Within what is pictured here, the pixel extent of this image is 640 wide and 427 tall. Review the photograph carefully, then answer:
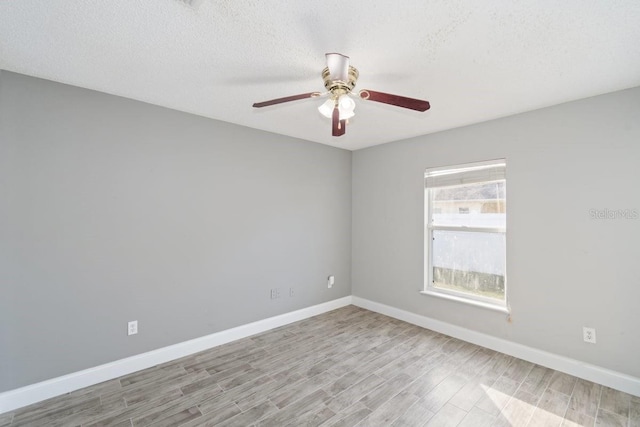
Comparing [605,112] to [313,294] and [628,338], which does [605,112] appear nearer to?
[628,338]

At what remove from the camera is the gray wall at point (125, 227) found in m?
2.11

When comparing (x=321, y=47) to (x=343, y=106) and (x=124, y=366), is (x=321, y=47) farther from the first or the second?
(x=124, y=366)

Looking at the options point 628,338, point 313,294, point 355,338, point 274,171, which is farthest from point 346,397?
point 274,171

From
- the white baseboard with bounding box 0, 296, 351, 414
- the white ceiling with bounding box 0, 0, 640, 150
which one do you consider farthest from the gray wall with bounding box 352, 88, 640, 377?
the white baseboard with bounding box 0, 296, 351, 414

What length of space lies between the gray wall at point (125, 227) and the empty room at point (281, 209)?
16 millimetres

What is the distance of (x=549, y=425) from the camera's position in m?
1.92

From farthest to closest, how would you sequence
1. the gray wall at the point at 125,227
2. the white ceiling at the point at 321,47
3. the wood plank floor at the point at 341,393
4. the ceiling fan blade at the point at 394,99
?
the gray wall at the point at 125,227 → the wood plank floor at the point at 341,393 → the ceiling fan blade at the point at 394,99 → the white ceiling at the point at 321,47

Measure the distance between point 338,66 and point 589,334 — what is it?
9.97 feet

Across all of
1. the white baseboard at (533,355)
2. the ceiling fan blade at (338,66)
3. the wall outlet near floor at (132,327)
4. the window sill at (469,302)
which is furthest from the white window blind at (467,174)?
the wall outlet near floor at (132,327)

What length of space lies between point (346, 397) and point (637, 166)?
9.72 feet

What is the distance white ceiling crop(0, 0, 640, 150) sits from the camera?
4.76 ft

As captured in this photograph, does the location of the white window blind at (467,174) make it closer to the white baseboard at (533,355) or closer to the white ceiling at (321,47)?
the white ceiling at (321,47)

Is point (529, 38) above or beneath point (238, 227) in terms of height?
above

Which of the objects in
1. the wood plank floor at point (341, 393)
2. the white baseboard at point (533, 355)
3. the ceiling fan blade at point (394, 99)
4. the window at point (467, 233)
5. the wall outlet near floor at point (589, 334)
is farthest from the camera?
the window at point (467, 233)
